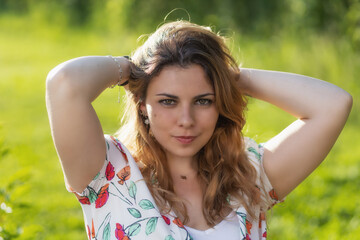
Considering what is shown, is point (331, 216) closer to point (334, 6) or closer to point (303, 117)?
point (303, 117)

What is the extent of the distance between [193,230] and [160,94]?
52 centimetres

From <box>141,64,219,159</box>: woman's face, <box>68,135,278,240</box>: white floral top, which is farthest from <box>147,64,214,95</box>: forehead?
<box>68,135,278,240</box>: white floral top

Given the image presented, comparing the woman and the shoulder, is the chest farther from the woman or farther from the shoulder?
the shoulder

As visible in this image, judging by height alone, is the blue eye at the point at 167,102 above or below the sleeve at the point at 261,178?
above

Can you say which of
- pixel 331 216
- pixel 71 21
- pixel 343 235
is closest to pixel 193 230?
pixel 343 235

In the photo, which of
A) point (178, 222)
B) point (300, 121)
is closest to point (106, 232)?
point (178, 222)

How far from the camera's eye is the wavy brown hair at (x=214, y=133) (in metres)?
2.17

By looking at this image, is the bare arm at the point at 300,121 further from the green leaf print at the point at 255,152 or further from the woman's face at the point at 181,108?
the woman's face at the point at 181,108

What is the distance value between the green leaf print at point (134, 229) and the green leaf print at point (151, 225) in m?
0.03

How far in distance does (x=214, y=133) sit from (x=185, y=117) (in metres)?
0.33

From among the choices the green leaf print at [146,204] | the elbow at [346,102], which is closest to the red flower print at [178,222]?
the green leaf print at [146,204]

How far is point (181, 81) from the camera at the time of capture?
6.93 ft

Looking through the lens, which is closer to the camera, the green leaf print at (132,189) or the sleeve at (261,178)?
the green leaf print at (132,189)

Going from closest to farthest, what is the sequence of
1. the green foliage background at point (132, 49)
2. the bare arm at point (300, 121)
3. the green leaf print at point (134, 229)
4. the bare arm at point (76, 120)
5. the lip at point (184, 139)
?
the bare arm at point (76, 120), the green leaf print at point (134, 229), the lip at point (184, 139), the bare arm at point (300, 121), the green foliage background at point (132, 49)
